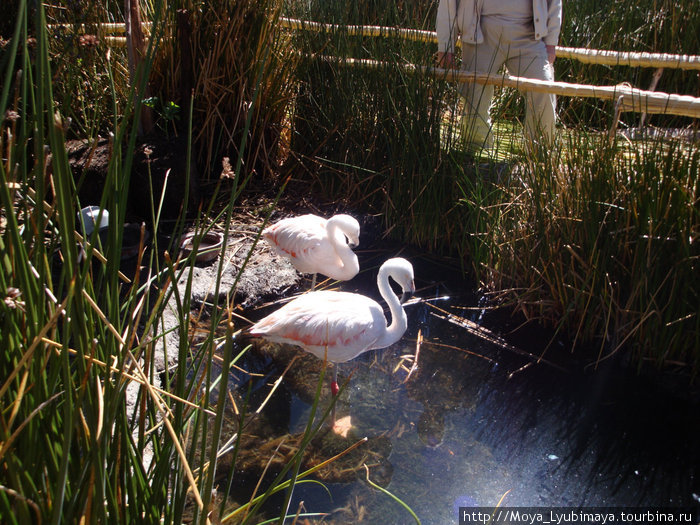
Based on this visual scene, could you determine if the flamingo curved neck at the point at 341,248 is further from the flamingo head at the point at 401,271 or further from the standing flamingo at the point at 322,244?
the flamingo head at the point at 401,271

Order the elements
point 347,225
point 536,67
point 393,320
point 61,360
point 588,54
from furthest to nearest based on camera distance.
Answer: point 588,54 → point 536,67 → point 347,225 → point 393,320 → point 61,360

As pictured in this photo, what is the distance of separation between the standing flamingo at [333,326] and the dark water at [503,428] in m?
0.17

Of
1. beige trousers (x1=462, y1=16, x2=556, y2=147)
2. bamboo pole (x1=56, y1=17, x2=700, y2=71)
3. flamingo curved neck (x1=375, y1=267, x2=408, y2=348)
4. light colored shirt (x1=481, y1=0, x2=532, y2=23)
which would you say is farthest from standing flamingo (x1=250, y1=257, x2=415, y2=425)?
light colored shirt (x1=481, y1=0, x2=532, y2=23)

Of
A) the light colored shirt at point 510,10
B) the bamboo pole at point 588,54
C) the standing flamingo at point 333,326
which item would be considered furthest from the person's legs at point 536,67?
the standing flamingo at point 333,326

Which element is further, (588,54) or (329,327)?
(588,54)

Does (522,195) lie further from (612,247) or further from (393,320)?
(393,320)

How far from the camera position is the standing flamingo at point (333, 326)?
2662 mm

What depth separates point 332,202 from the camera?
14.0 ft

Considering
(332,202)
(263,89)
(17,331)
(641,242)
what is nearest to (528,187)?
(641,242)

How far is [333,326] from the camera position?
2646mm

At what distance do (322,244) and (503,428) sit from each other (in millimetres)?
1315

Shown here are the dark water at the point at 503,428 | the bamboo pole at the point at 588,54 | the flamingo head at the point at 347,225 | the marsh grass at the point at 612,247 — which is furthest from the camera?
the bamboo pole at the point at 588,54

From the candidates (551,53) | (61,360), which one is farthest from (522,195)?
(61,360)

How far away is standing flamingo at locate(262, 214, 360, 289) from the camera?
3.21 metres
